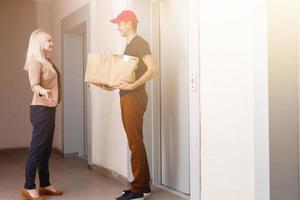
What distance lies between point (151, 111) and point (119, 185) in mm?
816

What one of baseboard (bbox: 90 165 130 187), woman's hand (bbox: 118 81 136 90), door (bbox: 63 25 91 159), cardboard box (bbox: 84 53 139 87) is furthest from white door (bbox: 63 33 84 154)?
woman's hand (bbox: 118 81 136 90)

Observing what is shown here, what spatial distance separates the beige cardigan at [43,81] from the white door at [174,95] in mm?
954

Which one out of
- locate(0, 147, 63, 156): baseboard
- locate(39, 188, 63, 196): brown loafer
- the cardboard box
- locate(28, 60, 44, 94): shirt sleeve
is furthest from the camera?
locate(0, 147, 63, 156): baseboard

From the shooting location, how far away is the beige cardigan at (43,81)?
3137mm

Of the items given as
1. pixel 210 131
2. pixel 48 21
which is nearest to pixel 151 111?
pixel 210 131

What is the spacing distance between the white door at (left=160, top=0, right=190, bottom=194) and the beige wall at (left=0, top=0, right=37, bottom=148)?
331 centimetres

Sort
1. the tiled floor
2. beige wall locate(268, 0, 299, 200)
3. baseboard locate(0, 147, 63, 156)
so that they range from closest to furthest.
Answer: beige wall locate(268, 0, 299, 200) < the tiled floor < baseboard locate(0, 147, 63, 156)

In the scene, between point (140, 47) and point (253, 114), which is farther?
point (140, 47)

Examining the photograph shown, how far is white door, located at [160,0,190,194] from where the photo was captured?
3162 millimetres

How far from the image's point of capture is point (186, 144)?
10.4 ft

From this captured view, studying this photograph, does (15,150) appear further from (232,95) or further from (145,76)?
(232,95)

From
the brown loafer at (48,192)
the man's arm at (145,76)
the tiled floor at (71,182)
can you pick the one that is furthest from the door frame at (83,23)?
the man's arm at (145,76)

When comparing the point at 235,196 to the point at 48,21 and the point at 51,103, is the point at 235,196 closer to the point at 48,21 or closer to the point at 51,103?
the point at 51,103

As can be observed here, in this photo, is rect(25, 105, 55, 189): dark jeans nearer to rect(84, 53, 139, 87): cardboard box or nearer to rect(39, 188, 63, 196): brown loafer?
rect(39, 188, 63, 196): brown loafer
